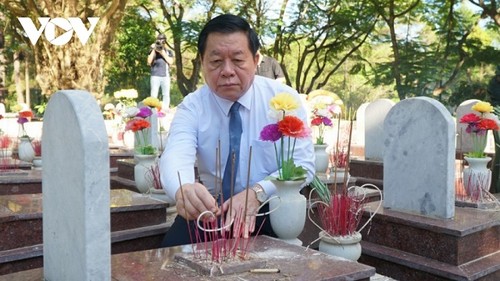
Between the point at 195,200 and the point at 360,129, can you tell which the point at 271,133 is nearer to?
the point at 195,200

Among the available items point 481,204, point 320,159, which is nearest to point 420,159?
point 481,204

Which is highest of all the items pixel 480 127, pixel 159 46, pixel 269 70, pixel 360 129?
pixel 159 46

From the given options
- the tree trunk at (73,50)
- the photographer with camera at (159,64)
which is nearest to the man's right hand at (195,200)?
the photographer with camera at (159,64)

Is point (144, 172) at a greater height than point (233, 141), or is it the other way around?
point (233, 141)

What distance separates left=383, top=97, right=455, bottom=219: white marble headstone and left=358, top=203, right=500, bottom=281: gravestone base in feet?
0.32

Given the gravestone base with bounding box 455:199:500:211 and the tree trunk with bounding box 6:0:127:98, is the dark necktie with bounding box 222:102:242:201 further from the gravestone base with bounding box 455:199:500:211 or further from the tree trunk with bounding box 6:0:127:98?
the tree trunk with bounding box 6:0:127:98

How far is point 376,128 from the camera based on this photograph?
20.4 feet

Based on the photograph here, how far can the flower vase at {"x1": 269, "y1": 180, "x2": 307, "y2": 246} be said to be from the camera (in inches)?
93.7

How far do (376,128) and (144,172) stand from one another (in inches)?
119

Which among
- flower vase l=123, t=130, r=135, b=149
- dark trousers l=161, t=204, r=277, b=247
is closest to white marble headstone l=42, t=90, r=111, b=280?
dark trousers l=161, t=204, r=277, b=247

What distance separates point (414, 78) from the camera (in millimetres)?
14844

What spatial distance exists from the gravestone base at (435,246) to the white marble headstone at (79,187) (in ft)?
6.71

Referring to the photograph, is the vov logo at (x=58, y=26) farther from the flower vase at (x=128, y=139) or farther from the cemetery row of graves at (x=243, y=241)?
the cemetery row of graves at (x=243, y=241)

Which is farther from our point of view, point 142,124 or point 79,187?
point 142,124
